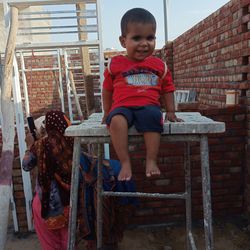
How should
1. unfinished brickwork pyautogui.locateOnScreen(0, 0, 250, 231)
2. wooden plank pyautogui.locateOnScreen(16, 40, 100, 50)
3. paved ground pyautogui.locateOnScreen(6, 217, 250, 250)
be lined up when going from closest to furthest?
wooden plank pyautogui.locateOnScreen(16, 40, 100, 50)
paved ground pyautogui.locateOnScreen(6, 217, 250, 250)
unfinished brickwork pyautogui.locateOnScreen(0, 0, 250, 231)

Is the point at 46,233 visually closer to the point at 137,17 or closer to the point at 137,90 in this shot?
the point at 137,90

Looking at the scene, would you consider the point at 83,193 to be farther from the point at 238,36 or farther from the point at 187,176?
the point at 238,36

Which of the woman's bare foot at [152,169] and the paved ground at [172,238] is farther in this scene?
the paved ground at [172,238]

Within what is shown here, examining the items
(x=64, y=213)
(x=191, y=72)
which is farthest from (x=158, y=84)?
(x=191, y=72)

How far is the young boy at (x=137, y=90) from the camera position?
5.03ft

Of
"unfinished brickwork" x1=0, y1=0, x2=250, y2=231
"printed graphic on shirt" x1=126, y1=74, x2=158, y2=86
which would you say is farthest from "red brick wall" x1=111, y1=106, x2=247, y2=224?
"printed graphic on shirt" x1=126, y1=74, x2=158, y2=86

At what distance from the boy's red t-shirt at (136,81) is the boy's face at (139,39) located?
84 millimetres

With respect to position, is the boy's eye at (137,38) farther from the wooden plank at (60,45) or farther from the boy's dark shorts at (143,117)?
the wooden plank at (60,45)

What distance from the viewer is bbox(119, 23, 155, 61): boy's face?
1.56 meters

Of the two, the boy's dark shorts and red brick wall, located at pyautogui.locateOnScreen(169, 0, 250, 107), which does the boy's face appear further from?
red brick wall, located at pyautogui.locateOnScreen(169, 0, 250, 107)

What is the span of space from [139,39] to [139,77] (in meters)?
0.22

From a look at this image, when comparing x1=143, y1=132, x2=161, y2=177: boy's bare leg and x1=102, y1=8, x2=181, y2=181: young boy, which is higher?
x1=102, y1=8, x2=181, y2=181: young boy

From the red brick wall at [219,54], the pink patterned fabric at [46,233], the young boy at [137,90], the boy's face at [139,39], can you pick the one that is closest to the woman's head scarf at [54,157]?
the pink patterned fabric at [46,233]

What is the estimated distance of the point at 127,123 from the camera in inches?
61.1
